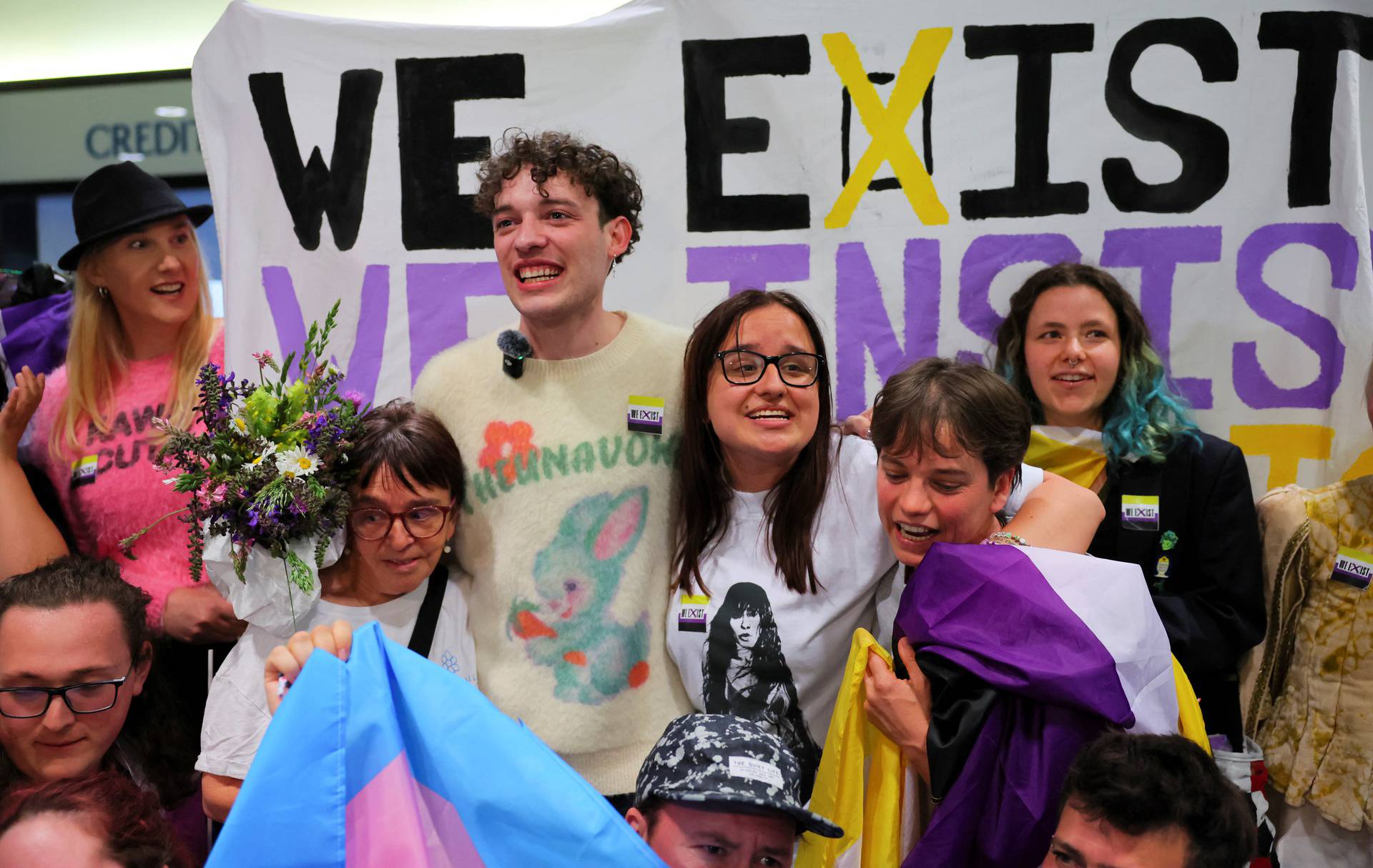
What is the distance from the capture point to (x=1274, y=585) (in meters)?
2.75

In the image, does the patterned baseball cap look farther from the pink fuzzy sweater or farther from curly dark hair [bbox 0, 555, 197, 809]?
the pink fuzzy sweater

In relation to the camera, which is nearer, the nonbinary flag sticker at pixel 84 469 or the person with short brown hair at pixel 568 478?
the person with short brown hair at pixel 568 478

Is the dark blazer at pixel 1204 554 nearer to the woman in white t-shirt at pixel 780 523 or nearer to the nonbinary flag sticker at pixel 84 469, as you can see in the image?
the woman in white t-shirt at pixel 780 523

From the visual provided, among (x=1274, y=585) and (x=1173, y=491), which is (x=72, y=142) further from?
(x=1274, y=585)

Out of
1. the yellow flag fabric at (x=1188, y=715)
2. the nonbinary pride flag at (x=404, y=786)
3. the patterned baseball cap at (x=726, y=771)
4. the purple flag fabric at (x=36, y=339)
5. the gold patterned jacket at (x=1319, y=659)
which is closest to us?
the nonbinary pride flag at (x=404, y=786)

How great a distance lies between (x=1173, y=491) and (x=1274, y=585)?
338 mm

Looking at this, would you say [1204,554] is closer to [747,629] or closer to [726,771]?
[747,629]

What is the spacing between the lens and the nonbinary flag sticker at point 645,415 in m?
2.50

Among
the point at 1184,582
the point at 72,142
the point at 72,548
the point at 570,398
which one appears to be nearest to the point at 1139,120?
the point at 1184,582

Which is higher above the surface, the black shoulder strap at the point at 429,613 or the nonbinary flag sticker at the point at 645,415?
the nonbinary flag sticker at the point at 645,415

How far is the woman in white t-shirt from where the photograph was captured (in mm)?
2281

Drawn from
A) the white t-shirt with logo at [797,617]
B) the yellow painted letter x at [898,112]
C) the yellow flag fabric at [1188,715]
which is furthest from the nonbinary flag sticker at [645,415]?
the yellow flag fabric at [1188,715]

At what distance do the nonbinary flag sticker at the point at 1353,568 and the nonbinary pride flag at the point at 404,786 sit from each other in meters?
1.93

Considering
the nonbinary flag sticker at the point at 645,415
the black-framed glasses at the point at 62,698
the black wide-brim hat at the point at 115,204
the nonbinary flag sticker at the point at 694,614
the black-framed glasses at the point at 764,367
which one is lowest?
the black-framed glasses at the point at 62,698
